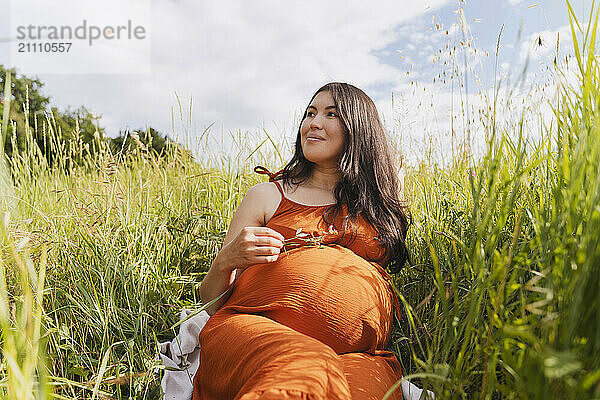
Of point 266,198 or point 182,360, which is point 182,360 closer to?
point 182,360

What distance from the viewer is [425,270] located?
7.04 ft

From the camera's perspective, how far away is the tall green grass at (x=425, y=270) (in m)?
0.81

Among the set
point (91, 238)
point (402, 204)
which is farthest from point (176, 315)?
point (402, 204)

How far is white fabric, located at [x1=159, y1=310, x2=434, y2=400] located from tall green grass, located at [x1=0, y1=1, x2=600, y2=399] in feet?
0.19

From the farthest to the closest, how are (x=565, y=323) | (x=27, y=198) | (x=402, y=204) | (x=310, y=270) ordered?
1. (x=27, y=198)
2. (x=402, y=204)
3. (x=310, y=270)
4. (x=565, y=323)

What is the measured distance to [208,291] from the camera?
2.00 meters

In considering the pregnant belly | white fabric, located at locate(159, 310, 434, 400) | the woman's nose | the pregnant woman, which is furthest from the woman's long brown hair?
white fabric, located at locate(159, 310, 434, 400)

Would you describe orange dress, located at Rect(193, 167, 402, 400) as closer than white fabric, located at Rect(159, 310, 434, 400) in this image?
Yes

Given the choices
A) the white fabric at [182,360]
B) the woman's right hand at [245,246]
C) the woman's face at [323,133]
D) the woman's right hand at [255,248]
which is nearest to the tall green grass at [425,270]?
the white fabric at [182,360]

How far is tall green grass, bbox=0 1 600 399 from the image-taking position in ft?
2.65

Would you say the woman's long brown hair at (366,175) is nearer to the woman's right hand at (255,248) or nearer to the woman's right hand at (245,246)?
the woman's right hand at (245,246)

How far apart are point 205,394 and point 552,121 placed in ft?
4.92

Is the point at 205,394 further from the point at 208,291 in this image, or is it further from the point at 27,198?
the point at 27,198

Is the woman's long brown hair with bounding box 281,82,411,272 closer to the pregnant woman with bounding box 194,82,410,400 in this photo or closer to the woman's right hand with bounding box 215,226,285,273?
the pregnant woman with bounding box 194,82,410,400
